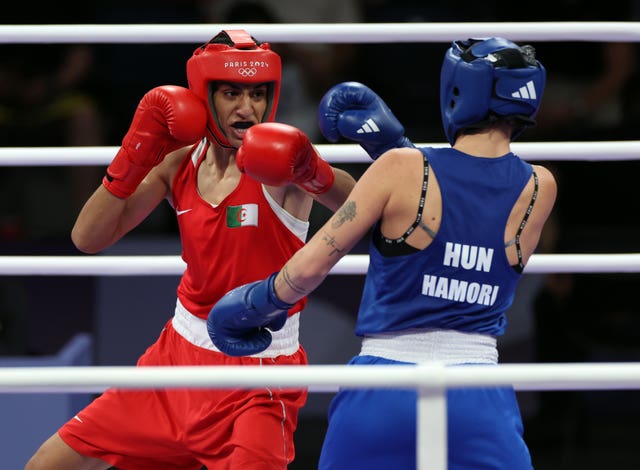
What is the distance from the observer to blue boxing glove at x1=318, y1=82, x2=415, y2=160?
2.24m

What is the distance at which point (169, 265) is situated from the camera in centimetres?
262

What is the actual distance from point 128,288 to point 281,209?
1699 millimetres

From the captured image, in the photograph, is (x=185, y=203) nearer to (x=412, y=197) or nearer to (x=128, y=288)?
(x=412, y=197)

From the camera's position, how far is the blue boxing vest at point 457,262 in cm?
196

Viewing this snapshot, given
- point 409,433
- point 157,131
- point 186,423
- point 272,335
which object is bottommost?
point 186,423

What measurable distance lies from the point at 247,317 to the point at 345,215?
10.8 inches

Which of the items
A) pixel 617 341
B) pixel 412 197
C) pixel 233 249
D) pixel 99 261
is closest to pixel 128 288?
pixel 99 261

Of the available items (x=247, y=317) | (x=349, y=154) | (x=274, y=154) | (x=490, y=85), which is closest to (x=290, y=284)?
(x=247, y=317)

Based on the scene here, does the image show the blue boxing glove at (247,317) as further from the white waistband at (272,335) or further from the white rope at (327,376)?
the white rope at (327,376)

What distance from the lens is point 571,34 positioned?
255 cm

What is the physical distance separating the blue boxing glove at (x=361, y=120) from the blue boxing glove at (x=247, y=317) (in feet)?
1.21

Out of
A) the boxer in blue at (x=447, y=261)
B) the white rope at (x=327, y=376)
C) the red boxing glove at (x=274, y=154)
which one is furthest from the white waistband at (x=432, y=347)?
the white rope at (x=327, y=376)

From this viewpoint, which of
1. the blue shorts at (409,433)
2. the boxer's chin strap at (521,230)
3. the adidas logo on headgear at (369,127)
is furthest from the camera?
the adidas logo on headgear at (369,127)

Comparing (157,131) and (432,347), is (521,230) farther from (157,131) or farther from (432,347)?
(157,131)
